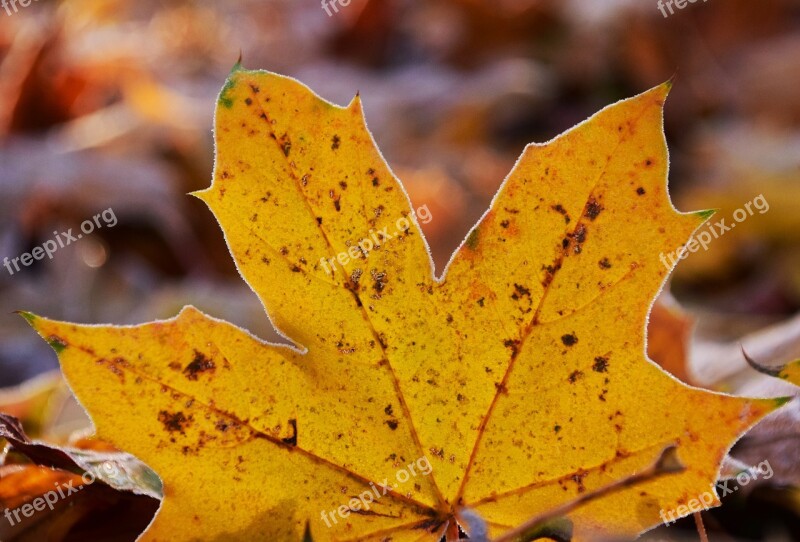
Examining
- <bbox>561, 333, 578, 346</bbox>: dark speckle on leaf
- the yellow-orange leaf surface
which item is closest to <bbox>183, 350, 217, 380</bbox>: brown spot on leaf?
the yellow-orange leaf surface

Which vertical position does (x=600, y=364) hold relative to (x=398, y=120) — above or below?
below

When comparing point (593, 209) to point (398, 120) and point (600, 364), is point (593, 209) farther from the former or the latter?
point (398, 120)

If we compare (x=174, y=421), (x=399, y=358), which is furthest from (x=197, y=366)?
(x=399, y=358)

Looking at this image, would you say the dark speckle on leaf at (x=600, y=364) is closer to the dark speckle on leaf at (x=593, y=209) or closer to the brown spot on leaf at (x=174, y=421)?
the dark speckle on leaf at (x=593, y=209)

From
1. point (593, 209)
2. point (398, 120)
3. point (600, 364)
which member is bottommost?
point (600, 364)

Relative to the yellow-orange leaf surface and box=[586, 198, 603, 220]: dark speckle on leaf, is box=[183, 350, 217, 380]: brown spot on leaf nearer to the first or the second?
the yellow-orange leaf surface

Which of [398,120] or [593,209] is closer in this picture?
[593,209]
